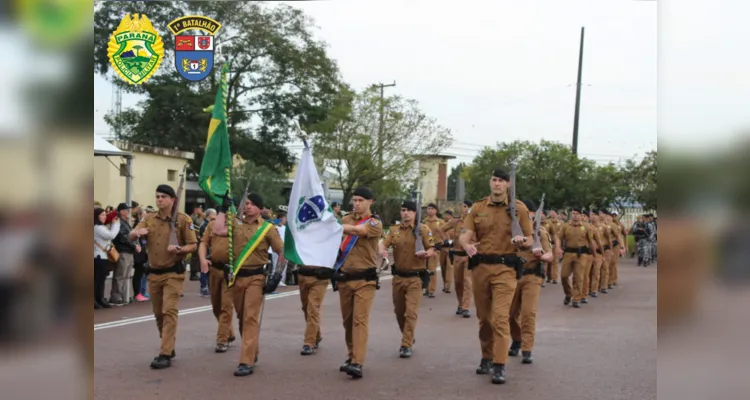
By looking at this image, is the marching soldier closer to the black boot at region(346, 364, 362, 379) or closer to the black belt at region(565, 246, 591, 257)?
the black boot at region(346, 364, 362, 379)

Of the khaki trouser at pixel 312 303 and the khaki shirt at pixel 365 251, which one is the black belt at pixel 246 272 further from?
the khaki trouser at pixel 312 303

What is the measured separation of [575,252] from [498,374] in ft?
23.9

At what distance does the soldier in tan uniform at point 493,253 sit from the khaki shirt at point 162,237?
3.15 metres

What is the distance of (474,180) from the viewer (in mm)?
32469

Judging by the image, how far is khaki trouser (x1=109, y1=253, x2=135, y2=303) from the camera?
12352 millimetres

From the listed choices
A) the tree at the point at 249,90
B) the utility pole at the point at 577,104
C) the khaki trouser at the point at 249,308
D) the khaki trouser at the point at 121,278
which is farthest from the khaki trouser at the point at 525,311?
the utility pole at the point at 577,104

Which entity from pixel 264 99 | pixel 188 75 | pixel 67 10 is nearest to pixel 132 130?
pixel 264 99

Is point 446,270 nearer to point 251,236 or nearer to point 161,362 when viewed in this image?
point 251,236

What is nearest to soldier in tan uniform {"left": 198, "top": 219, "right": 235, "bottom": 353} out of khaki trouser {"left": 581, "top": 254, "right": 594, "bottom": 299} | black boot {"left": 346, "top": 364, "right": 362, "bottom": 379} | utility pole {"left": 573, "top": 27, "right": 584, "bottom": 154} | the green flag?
the green flag

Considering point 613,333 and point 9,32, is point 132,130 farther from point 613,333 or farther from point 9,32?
point 9,32

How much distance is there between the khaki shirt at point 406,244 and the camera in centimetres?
886

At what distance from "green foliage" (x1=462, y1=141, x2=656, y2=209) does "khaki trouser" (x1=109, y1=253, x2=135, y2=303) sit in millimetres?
19392

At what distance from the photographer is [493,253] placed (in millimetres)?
7301

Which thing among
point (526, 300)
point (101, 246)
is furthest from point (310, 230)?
point (101, 246)
